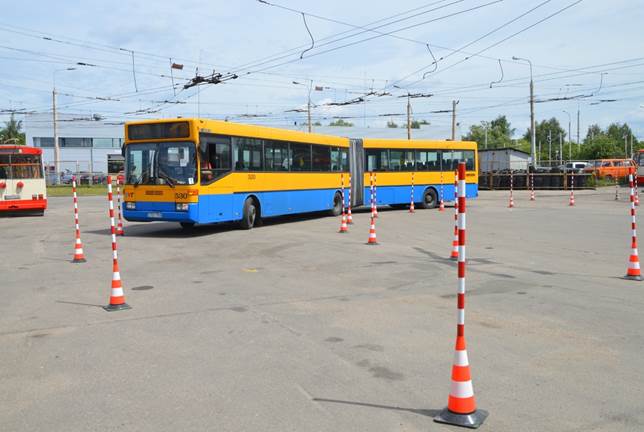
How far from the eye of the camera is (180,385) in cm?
499

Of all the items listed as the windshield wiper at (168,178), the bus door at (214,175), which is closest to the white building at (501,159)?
the bus door at (214,175)

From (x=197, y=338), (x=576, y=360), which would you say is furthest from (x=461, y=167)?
(x=197, y=338)

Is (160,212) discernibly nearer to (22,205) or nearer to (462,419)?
(22,205)

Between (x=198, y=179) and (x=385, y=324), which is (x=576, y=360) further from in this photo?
(x=198, y=179)

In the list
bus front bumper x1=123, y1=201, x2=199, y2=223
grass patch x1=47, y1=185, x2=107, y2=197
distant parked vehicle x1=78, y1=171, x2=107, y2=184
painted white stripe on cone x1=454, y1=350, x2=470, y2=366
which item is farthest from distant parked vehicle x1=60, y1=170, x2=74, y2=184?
painted white stripe on cone x1=454, y1=350, x2=470, y2=366

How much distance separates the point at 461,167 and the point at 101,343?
13.2 ft

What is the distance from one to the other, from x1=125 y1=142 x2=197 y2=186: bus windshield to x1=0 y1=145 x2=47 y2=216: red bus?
9716 millimetres

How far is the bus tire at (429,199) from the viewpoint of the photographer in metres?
28.0

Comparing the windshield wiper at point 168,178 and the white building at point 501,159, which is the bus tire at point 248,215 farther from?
the white building at point 501,159

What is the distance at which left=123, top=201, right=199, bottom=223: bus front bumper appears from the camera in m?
15.8

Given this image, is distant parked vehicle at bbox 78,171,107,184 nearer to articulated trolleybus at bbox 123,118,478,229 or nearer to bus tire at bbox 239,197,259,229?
articulated trolleybus at bbox 123,118,478,229

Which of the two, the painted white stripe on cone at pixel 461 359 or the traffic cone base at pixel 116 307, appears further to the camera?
the traffic cone base at pixel 116 307

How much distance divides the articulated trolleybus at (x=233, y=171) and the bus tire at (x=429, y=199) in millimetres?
2601

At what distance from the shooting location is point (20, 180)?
79.2 feet
